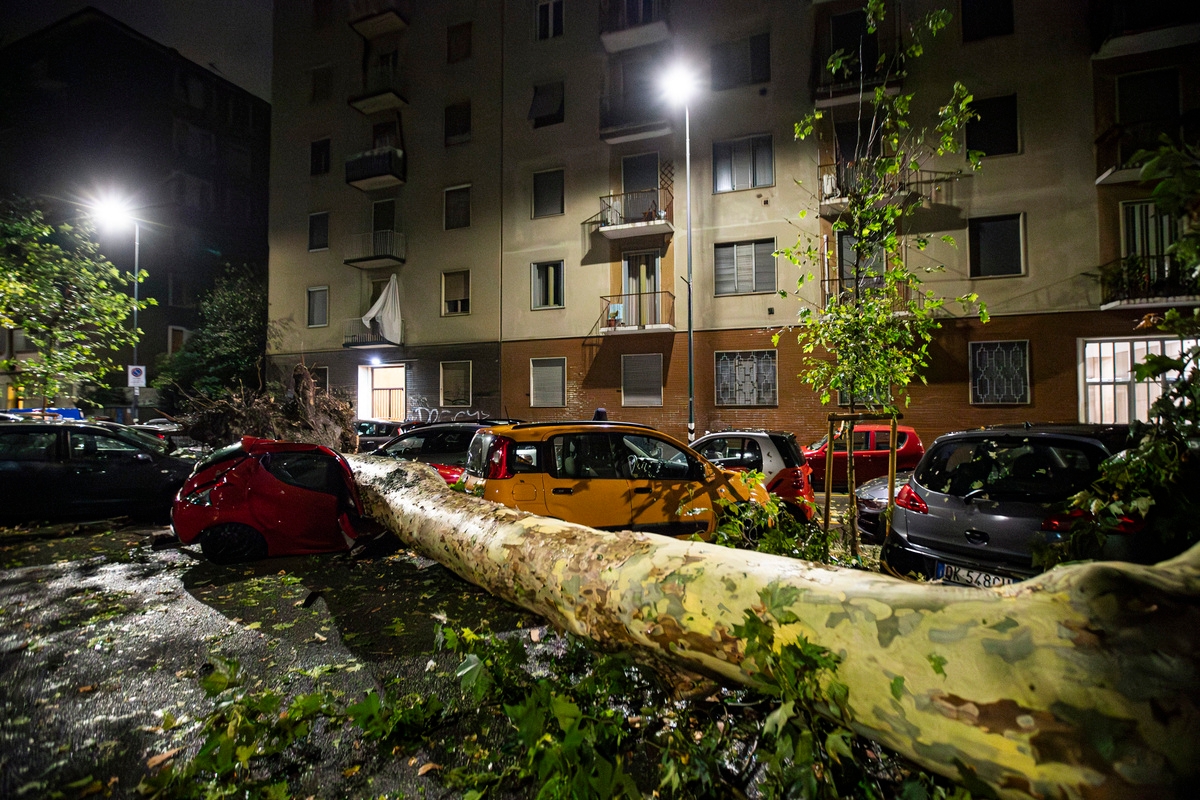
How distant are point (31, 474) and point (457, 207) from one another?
635 inches

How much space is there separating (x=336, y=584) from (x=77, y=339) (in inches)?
372

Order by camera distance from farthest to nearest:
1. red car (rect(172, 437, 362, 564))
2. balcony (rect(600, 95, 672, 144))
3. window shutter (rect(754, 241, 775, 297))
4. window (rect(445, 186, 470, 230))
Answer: window (rect(445, 186, 470, 230)) < balcony (rect(600, 95, 672, 144)) < window shutter (rect(754, 241, 775, 297)) < red car (rect(172, 437, 362, 564))

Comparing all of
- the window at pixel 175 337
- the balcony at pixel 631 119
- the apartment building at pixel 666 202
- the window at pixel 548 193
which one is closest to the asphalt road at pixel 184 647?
the apartment building at pixel 666 202

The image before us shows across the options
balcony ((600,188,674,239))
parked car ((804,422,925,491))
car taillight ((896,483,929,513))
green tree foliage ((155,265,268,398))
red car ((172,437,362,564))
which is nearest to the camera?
car taillight ((896,483,929,513))

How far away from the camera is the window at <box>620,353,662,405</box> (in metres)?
17.9

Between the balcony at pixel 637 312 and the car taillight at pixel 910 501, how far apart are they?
525 inches

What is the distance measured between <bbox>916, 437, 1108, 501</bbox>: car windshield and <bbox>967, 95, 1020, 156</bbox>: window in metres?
14.4

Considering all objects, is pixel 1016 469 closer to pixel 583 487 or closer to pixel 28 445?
pixel 583 487

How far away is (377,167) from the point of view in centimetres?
2139

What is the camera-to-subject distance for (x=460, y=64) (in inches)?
830

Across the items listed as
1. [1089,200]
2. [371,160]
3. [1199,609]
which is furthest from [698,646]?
[371,160]

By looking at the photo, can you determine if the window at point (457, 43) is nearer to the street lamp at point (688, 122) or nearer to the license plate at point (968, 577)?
the street lamp at point (688, 122)

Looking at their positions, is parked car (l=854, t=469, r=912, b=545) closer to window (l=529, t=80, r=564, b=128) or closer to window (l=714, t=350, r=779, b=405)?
window (l=714, t=350, r=779, b=405)

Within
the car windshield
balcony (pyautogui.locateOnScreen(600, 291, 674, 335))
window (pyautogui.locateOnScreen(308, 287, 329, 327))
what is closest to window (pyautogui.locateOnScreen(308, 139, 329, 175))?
window (pyautogui.locateOnScreen(308, 287, 329, 327))
